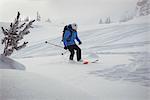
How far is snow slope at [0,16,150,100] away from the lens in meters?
2.58

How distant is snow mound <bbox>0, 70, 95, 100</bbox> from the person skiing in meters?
0.64

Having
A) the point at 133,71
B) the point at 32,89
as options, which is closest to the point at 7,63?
the point at 32,89

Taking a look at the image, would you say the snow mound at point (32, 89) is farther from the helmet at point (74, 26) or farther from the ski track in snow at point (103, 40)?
the helmet at point (74, 26)

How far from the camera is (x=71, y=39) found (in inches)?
126

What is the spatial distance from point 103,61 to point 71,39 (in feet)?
1.44

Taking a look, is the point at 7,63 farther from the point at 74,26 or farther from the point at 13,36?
the point at 74,26

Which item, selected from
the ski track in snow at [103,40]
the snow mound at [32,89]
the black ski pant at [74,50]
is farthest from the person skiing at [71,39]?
the snow mound at [32,89]

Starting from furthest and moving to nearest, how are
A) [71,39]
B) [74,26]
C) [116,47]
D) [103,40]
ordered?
[103,40] → [116,47] → [71,39] → [74,26]

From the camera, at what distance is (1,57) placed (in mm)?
2697

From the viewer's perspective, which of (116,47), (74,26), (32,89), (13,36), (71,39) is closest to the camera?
(32,89)

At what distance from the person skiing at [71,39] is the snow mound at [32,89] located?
64 centimetres

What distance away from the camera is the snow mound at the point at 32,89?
2.43 meters

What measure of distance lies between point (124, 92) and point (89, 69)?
0.54 meters

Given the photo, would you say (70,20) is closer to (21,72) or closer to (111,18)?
(111,18)
